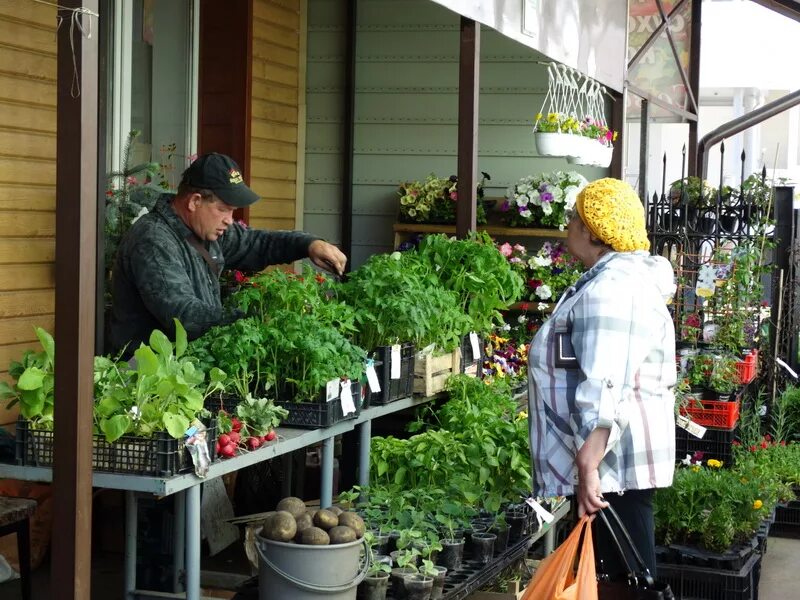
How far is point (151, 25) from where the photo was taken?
7.27 metres

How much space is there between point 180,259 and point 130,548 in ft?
3.80

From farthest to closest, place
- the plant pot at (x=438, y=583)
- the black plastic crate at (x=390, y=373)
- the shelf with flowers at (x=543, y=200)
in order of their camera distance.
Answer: the shelf with flowers at (x=543, y=200) → the black plastic crate at (x=390, y=373) → the plant pot at (x=438, y=583)

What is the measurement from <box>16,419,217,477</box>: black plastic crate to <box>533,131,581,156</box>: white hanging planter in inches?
175

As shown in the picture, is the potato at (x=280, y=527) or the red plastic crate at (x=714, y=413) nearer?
the potato at (x=280, y=527)

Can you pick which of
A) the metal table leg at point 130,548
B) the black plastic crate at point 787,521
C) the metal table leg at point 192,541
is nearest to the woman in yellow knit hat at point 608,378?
the metal table leg at point 192,541

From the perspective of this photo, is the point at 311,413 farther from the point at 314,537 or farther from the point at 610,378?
the point at 610,378

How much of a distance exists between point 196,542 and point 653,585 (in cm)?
143

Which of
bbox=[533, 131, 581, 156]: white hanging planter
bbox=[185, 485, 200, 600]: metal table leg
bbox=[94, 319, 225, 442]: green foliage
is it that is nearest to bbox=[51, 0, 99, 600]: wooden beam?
bbox=[94, 319, 225, 442]: green foliage

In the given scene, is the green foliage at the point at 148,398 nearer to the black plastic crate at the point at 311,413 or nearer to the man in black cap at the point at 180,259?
the black plastic crate at the point at 311,413

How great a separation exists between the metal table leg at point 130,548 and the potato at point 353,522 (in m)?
0.95

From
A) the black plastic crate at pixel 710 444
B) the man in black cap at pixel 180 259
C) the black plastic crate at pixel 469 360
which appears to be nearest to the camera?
the man in black cap at pixel 180 259

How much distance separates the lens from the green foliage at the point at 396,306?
5164 millimetres

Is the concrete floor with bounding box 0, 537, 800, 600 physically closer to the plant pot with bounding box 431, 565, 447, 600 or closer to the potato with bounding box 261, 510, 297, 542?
the potato with bounding box 261, 510, 297, 542

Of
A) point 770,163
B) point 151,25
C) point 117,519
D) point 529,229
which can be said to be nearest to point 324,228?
point 529,229
